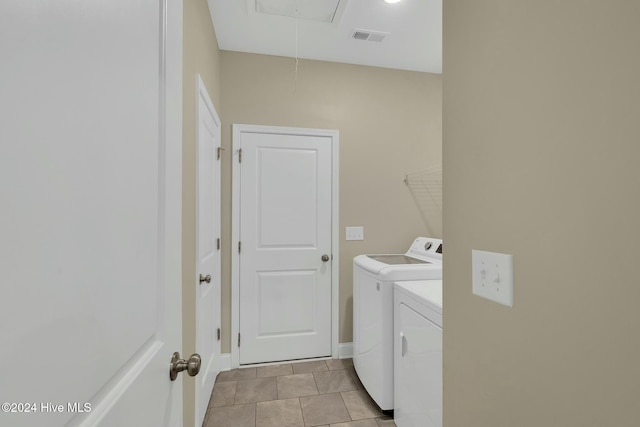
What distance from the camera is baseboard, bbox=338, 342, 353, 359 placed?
2541 millimetres

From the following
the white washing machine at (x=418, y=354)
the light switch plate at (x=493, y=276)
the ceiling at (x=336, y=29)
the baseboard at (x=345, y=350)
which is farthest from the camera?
the baseboard at (x=345, y=350)

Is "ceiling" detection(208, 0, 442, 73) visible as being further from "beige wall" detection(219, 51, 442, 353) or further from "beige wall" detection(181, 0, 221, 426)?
"beige wall" detection(181, 0, 221, 426)

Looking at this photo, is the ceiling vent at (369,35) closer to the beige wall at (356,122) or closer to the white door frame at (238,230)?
the beige wall at (356,122)

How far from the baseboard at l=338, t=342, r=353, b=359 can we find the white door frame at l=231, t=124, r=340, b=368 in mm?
37

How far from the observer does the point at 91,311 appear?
404mm

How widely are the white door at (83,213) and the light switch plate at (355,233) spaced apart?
2.05 meters

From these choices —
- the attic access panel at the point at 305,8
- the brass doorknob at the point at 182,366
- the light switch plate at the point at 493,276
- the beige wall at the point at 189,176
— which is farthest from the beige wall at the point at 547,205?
the attic access panel at the point at 305,8

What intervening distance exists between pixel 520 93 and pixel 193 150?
1.39 metres

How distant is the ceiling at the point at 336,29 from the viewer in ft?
6.11

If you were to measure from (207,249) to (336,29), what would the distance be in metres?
1.83


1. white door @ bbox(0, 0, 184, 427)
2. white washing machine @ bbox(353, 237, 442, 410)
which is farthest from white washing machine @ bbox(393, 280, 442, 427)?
white door @ bbox(0, 0, 184, 427)

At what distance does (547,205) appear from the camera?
0.61 m

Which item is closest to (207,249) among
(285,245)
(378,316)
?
(285,245)

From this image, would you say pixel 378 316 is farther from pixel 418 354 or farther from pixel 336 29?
pixel 336 29
